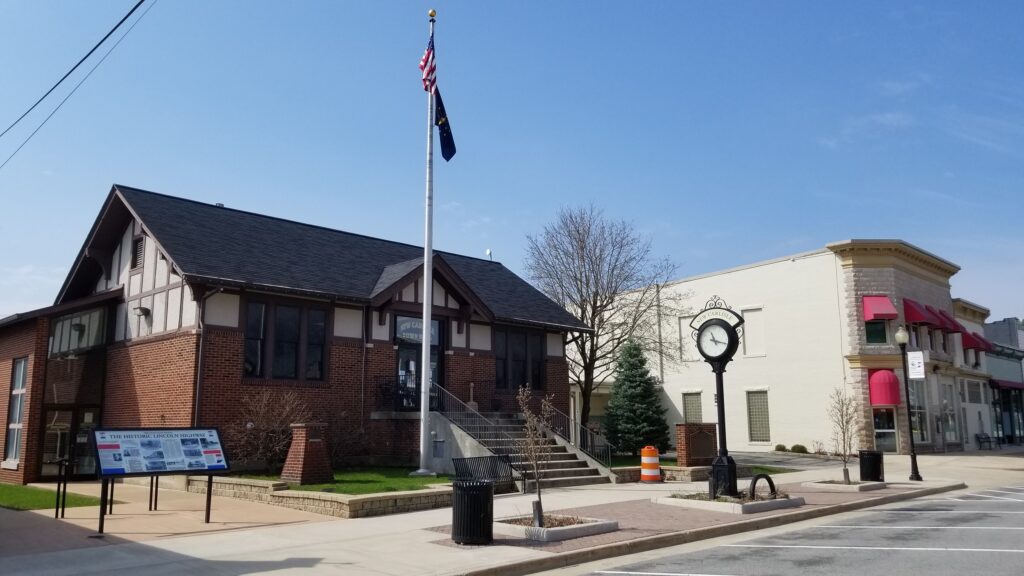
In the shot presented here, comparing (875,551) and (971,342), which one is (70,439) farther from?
(971,342)

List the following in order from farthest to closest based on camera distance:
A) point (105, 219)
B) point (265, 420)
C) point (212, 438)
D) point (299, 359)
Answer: point (105, 219) < point (299, 359) < point (265, 420) < point (212, 438)

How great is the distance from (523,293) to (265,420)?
13.0 metres

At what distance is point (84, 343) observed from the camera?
79.5 ft

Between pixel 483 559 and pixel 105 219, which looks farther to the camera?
pixel 105 219

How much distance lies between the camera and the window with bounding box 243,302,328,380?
68.1 feet

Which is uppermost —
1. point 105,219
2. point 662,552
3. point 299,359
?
point 105,219

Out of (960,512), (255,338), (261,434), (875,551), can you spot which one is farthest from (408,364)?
(875,551)

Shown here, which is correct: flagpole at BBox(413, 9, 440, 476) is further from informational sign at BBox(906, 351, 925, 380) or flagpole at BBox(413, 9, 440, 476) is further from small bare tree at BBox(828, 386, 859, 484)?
informational sign at BBox(906, 351, 925, 380)

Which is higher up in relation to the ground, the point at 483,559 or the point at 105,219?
the point at 105,219

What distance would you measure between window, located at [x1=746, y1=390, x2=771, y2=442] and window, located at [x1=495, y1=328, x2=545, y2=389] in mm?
17413

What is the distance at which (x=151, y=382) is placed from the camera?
829 inches

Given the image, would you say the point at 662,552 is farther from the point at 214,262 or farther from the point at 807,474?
the point at 807,474

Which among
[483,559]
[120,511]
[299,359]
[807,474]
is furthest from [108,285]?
[807,474]

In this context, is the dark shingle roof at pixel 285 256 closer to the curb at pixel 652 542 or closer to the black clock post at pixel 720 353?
the black clock post at pixel 720 353
